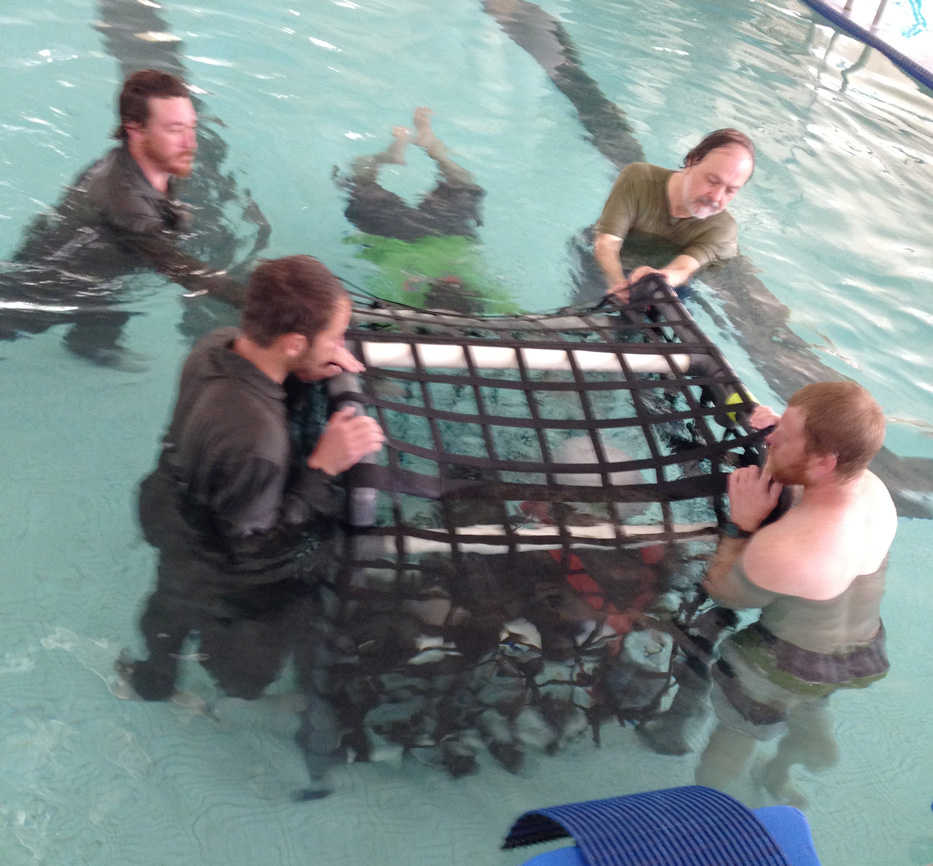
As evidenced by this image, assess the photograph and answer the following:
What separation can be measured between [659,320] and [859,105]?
636 cm

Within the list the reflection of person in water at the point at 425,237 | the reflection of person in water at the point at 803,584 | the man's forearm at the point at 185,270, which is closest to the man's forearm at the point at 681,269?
the reflection of person in water at the point at 425,237

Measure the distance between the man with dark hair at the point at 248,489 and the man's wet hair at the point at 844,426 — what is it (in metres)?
1.12

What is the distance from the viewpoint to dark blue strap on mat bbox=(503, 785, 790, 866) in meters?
1.54

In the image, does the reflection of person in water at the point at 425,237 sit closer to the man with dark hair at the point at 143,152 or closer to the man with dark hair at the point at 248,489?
the man with dark hair at the point at 143,152

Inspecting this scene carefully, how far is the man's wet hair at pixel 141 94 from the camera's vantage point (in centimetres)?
305

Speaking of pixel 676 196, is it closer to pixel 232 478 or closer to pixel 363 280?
pixel 363 280

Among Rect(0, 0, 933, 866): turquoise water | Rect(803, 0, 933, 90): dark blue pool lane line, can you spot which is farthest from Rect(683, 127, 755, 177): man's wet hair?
Rect(803, 0, 933, 90): dark blue pool lane line

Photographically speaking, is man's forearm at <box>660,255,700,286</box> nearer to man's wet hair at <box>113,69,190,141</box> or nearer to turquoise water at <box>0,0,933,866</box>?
turquoise water at <box>0,0,933,866</box>

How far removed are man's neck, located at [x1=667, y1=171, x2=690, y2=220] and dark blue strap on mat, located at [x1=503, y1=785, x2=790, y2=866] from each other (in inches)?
114

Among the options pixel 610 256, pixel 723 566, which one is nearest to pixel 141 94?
pixel 610 256

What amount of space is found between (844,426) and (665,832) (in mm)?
1088

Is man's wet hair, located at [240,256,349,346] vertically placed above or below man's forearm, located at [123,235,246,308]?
above

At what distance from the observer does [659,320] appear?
3.43 m

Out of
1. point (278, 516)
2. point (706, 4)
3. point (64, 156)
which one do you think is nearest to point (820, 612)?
point (278, 516)
